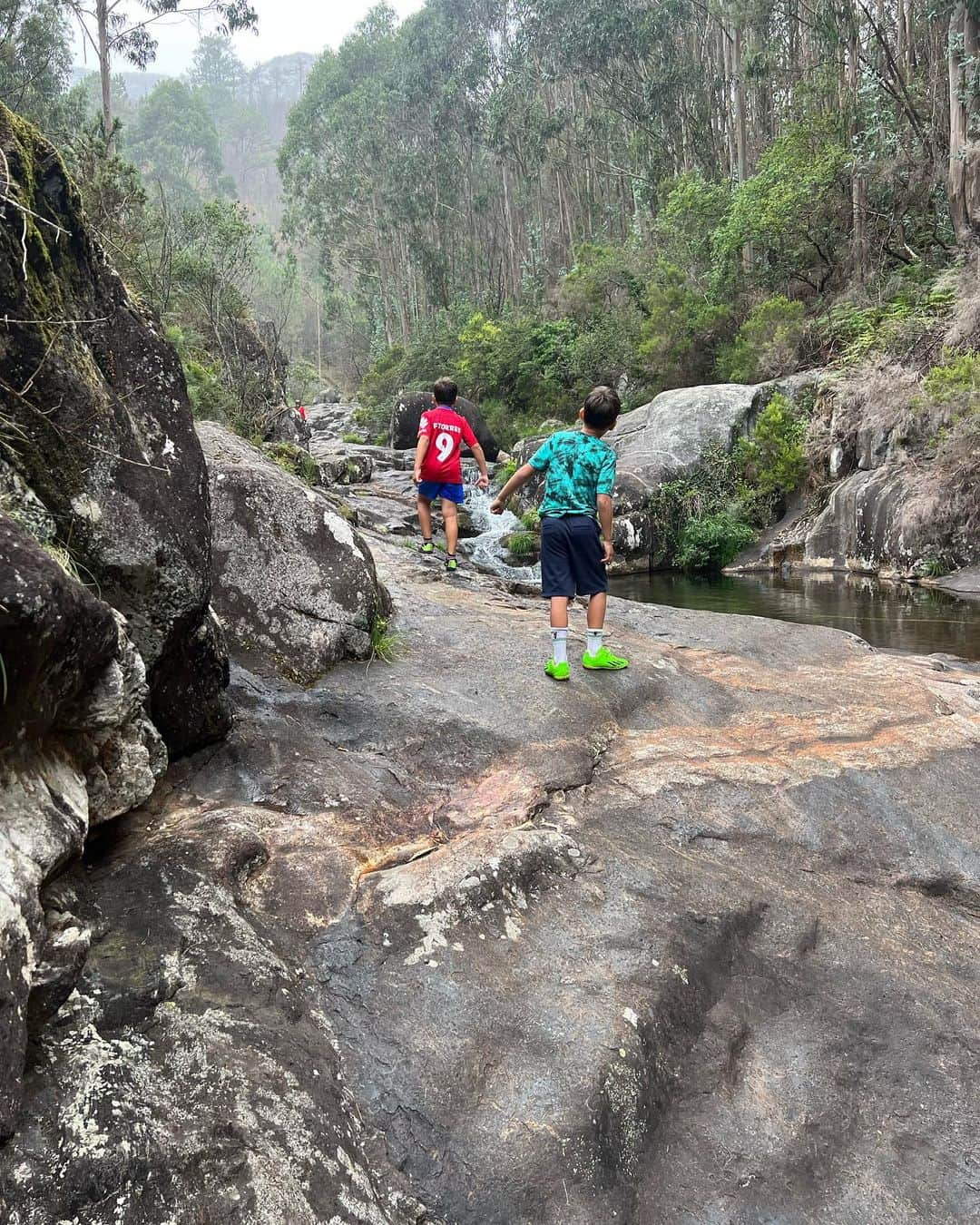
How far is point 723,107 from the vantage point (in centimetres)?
2877

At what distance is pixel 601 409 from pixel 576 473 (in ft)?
1.26

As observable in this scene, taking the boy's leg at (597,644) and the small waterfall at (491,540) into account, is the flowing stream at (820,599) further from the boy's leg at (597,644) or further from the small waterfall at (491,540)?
the boy's leg at (597,644)

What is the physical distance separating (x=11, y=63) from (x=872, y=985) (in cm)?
2909

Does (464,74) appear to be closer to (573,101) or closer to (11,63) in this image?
(573,101)

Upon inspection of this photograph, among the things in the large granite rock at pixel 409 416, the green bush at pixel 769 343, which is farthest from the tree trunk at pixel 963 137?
the large granite rock at pixel 409 416

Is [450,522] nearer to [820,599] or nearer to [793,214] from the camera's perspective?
[820,599]

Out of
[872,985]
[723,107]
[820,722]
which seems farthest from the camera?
[723,107]

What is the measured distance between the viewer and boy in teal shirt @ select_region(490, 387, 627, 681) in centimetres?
491

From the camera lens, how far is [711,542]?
13.9 meters

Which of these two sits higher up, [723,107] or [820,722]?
[723,107]

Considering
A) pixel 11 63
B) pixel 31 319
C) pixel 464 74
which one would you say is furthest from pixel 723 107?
pixel 31 319

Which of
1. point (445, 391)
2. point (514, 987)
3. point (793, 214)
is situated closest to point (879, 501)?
point (445, 391)

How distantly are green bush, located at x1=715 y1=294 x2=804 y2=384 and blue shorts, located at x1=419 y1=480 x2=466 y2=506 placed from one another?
454 inches

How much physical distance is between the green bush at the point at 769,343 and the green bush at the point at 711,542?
4666mm
